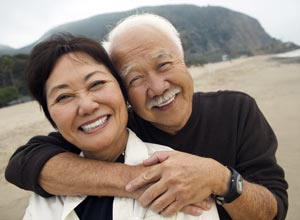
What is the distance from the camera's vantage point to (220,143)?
2.34 m

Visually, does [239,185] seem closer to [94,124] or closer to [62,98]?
[94,124]

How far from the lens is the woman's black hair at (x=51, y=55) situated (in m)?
2.05

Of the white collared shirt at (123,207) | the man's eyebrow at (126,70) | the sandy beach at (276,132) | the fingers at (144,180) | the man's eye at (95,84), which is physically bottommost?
the sandy beach at (276,132)

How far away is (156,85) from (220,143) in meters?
0.57

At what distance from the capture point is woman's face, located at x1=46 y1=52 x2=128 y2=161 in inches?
78.0

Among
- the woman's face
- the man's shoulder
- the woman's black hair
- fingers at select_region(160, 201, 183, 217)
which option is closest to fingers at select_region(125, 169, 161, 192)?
fingers at select_region(160, 201, 183, 217)

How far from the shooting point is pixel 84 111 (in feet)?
6.41

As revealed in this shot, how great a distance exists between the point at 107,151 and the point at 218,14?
133 meters

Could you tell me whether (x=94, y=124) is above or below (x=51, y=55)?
below

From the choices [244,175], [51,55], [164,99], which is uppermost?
[51,55]

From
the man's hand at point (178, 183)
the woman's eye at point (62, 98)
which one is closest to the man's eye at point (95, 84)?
the woman's eye at point (62, 98)

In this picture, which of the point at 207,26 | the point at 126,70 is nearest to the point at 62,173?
the point at 126,70

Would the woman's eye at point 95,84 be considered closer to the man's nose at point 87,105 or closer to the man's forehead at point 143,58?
the man's nose at point 87,105

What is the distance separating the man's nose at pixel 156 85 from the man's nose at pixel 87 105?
0.45m
